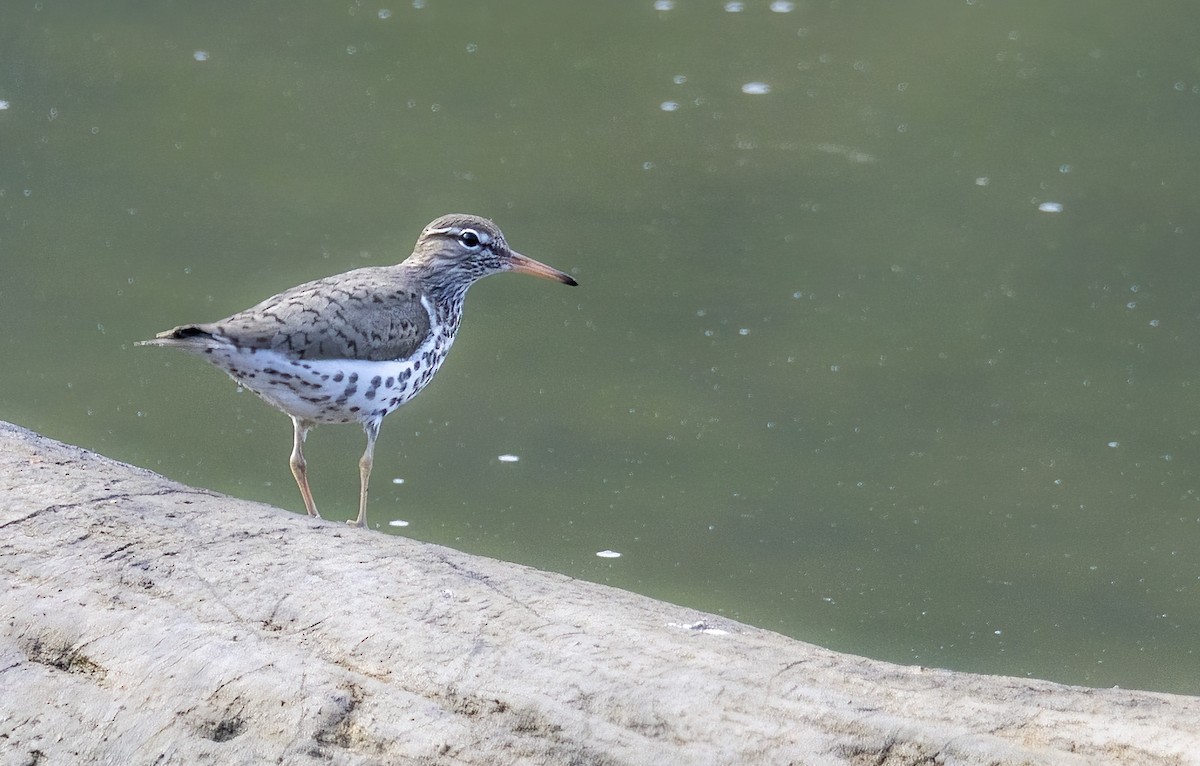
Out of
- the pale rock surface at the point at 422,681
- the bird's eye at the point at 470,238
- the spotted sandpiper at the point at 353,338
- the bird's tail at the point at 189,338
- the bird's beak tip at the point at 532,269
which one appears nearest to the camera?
the pale rock surface at the point at 422,681

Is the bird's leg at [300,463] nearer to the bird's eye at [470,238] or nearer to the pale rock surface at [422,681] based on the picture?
the bird's eye at [470,238]

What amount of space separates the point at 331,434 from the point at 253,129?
3496 mm

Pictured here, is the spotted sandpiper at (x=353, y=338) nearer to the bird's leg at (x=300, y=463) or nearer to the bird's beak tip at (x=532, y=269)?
the bird's leg at (x=300, y=463)

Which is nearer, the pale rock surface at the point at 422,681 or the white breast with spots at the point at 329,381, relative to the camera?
the pale rock surface at the point at 422,681

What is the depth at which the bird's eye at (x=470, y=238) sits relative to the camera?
6.53 metres

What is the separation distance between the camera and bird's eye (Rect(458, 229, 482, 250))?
21.4 ft

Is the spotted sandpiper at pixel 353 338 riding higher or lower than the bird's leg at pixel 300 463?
higher

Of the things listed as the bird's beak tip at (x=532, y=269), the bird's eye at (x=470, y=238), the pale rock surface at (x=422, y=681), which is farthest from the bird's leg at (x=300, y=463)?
the pale rock surface at (x=422, y=681)

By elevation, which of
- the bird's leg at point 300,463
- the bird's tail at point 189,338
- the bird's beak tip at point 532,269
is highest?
the bird's tail at point 189,338

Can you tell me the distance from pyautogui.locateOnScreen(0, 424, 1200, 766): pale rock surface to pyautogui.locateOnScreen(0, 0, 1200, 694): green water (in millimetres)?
2506

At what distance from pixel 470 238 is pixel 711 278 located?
2.74 m

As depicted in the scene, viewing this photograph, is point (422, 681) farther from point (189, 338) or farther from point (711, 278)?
point (711, 278)

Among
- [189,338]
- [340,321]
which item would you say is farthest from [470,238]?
[189,338]

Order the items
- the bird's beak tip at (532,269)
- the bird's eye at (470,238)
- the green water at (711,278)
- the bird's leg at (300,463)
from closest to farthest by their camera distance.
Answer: the bird's leg at (300,463), the bird's eye at (470,238), the bird's beak tip at (532,269), the green water at (711,278)
